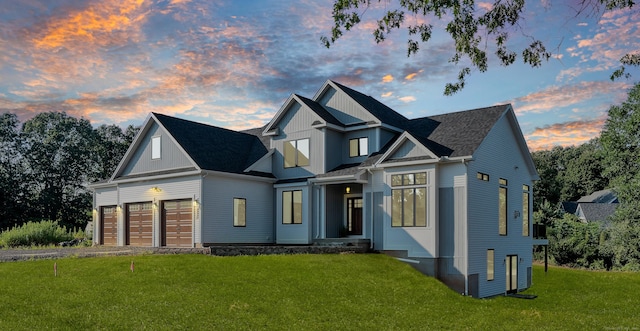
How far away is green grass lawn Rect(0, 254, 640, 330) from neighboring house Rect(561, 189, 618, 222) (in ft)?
151

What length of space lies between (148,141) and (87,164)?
32823 mm

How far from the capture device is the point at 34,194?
56.0 m

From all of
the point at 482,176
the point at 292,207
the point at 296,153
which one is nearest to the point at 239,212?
the point at 292,207

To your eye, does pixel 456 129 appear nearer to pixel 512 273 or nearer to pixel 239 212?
pixel 512 273

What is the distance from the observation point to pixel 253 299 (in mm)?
15602

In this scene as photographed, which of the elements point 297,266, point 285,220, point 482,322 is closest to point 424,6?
point 482,322

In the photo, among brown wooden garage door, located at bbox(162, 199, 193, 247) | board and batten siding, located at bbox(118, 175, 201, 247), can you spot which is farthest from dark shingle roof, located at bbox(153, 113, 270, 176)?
brown wooden garage door, located at bbox(162, 199, 193, 247)

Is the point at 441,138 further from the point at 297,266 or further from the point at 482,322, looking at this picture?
the point at 482,322

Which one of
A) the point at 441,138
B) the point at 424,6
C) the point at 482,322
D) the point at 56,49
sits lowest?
the point at 482,322

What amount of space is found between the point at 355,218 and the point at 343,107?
574 cm

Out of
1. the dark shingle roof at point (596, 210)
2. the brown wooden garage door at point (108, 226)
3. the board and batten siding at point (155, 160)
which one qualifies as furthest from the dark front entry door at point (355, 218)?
the dark shingle roof at point (596, 210)

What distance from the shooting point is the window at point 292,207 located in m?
28.5

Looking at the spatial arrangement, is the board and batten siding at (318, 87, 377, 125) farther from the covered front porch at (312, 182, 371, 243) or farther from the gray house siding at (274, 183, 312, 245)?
the gray house siding at (274, 183, 312, 245)

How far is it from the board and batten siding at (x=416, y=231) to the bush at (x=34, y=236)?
70.3 feet
